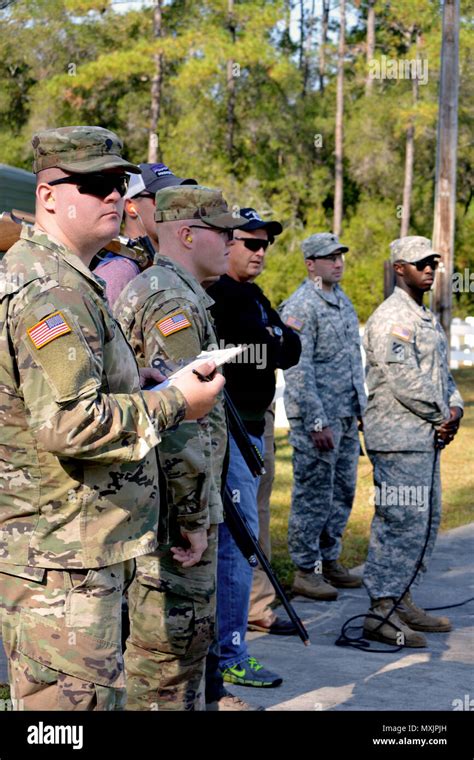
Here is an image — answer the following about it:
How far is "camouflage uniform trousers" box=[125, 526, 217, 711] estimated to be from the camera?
375 centimetres

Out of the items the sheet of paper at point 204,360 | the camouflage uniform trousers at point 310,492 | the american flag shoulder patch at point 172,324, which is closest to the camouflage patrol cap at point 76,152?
the sheet of paper at point 204,360

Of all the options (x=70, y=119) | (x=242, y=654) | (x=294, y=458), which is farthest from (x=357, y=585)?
(x=70, y=119)

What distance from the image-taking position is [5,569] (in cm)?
286

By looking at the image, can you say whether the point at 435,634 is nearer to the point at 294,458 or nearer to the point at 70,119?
the point at 294,458

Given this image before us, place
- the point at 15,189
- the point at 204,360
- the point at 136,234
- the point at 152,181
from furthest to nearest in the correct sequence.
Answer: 1. the point at 15,189
2. the point at 136,234
3. the point at 152,181
4. the point at 204,360

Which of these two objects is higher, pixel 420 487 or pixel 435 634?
pixel 420 487

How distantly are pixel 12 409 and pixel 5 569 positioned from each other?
0.41 metres

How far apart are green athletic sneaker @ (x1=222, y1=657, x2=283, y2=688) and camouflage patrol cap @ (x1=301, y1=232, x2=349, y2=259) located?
106 inches

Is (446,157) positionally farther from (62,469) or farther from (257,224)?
(62,469)

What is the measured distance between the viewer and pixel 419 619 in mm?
5930

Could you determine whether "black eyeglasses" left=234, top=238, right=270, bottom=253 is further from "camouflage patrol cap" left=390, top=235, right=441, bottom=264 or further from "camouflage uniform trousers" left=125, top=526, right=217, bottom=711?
"camouflage uniform trousers" left=125, top=526, right=217, bottom=711

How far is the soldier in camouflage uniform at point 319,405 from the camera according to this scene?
6.49m

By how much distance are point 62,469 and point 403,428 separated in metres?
3.26

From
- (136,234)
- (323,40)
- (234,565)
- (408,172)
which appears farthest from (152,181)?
(323,40)
